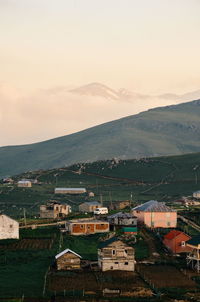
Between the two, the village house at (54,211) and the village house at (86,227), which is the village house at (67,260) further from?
the village house at (54,211)

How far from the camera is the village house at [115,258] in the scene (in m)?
80.7

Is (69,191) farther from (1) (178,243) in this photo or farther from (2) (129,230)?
(1) (178,243)

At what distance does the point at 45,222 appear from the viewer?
4432 inches

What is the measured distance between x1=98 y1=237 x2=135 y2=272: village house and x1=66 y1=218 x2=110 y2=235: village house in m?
20.2

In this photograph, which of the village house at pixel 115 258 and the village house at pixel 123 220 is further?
the village house at pixel 123 220

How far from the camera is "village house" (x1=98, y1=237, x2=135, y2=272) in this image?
80.7m

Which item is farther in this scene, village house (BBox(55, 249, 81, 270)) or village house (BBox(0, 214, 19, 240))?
village house (BBox(0, 214, 19, 240))

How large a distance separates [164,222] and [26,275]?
39.8 metres

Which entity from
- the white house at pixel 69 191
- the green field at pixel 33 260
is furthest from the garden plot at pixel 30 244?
the white house at pixel 69 191

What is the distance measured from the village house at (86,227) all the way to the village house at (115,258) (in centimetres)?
2017

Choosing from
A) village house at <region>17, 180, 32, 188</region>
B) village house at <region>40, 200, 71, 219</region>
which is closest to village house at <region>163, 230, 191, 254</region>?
village house at <region>40, 200, 71, 219</region>

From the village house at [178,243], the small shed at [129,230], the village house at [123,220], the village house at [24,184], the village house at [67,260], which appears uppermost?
the village house at [24,184]

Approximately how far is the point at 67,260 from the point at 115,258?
528 cm

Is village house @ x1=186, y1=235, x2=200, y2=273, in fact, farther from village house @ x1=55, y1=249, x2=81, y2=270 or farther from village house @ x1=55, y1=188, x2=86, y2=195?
village house @ x1=55, y1=188, x2=86, y2=195
